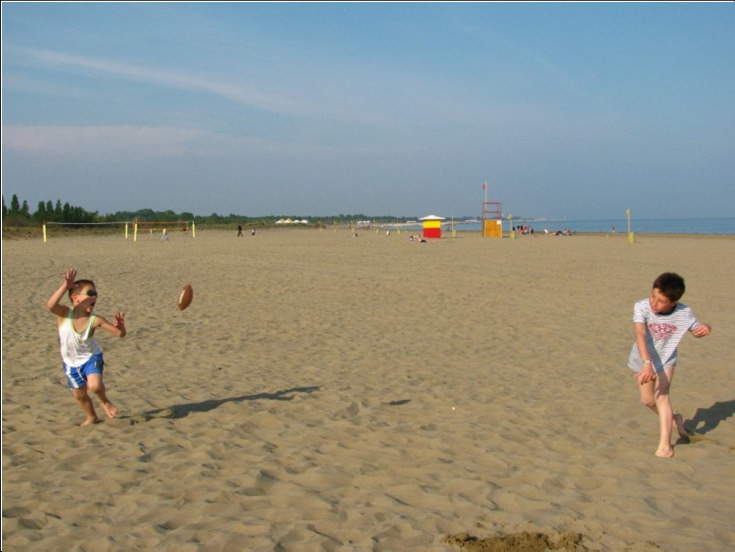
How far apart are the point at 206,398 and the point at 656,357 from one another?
3867 millimetres

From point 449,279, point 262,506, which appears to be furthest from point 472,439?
point 449,279

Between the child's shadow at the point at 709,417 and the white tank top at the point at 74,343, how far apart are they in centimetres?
467

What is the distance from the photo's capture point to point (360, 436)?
5410mm

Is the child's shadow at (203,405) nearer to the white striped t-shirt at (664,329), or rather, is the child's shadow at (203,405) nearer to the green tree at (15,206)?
the white striped t-shirt at (664,329)

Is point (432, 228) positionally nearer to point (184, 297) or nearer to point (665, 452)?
point (184, 297)

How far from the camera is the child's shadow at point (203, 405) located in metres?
5.93

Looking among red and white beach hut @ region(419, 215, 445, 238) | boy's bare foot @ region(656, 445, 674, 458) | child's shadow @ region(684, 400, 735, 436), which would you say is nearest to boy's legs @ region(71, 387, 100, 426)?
boy's bare foot @ region(656, 445, 674, 458)

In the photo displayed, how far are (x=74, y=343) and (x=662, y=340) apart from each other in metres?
4.35

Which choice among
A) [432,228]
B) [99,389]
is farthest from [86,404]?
[432,228]

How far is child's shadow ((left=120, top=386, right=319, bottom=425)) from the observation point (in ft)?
19.5

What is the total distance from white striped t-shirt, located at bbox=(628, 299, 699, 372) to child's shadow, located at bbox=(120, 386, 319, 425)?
315 centimetres

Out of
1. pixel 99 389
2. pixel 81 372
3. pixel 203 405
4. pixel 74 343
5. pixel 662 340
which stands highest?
pixel 662 340

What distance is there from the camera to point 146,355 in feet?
28.1

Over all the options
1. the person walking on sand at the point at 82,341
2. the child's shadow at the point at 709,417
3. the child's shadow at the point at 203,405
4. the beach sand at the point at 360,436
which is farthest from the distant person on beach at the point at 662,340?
the person walking on sand at the point at 82,341
